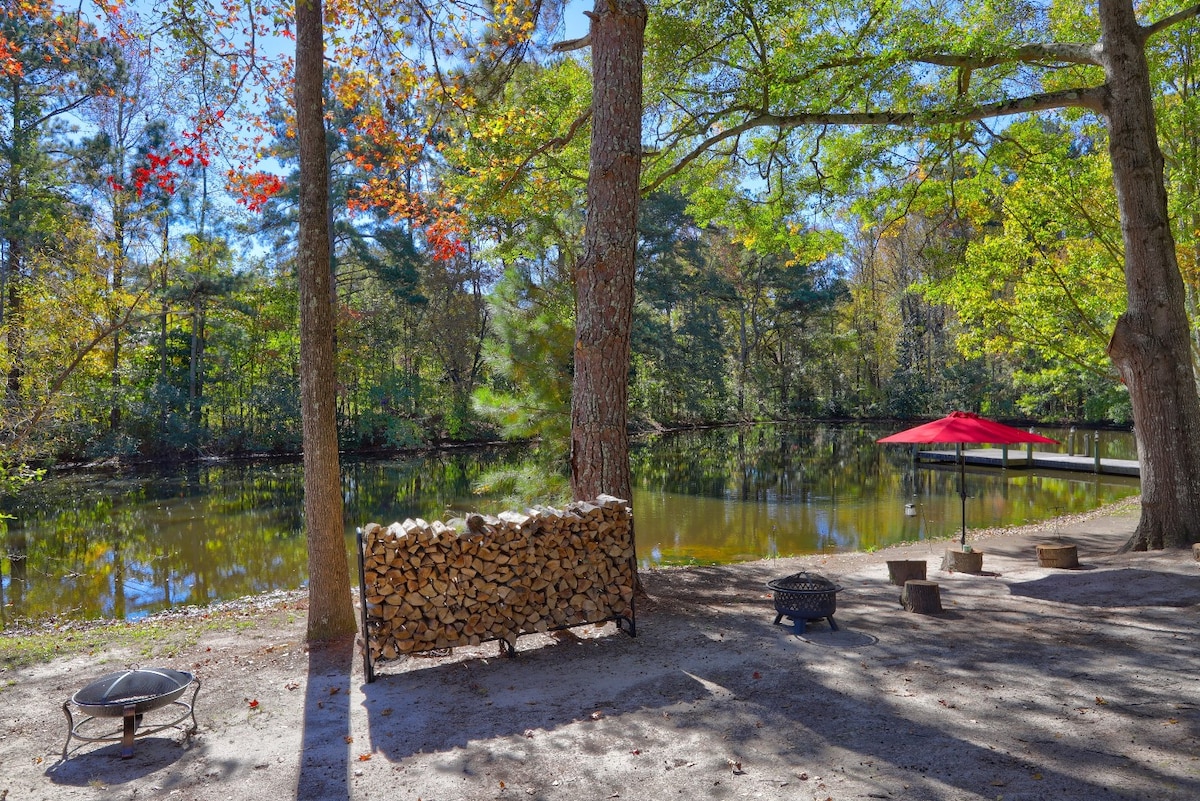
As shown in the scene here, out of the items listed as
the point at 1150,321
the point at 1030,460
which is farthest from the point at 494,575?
the point at 1030,460

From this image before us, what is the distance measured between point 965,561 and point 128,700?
8.17 m

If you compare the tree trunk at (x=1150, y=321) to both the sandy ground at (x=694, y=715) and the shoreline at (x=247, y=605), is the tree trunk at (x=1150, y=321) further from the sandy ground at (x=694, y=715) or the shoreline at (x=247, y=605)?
the shoreline at (x=247, y=605)

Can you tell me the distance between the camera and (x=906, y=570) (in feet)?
26.4

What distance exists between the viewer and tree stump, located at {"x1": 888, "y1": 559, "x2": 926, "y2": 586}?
26.2ft

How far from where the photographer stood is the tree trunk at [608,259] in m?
6.80

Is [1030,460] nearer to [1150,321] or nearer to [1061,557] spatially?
[1150,321]

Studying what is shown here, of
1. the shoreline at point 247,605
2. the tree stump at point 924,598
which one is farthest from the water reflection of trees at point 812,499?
the tree stump at point 924,598

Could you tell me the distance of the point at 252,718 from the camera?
4.57 metres

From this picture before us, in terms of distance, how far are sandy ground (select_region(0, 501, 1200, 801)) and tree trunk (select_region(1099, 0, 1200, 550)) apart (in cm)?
235

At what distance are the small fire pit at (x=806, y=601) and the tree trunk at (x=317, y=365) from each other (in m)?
3.60

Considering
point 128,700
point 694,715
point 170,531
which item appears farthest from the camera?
point 170,531

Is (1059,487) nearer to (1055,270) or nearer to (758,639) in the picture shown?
(1055,270)

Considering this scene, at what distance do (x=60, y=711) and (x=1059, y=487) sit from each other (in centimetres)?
2190

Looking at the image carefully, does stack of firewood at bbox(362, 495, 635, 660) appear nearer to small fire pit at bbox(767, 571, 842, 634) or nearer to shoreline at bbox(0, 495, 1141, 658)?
small fire pit at bbox(767, 571, 842, 634)
